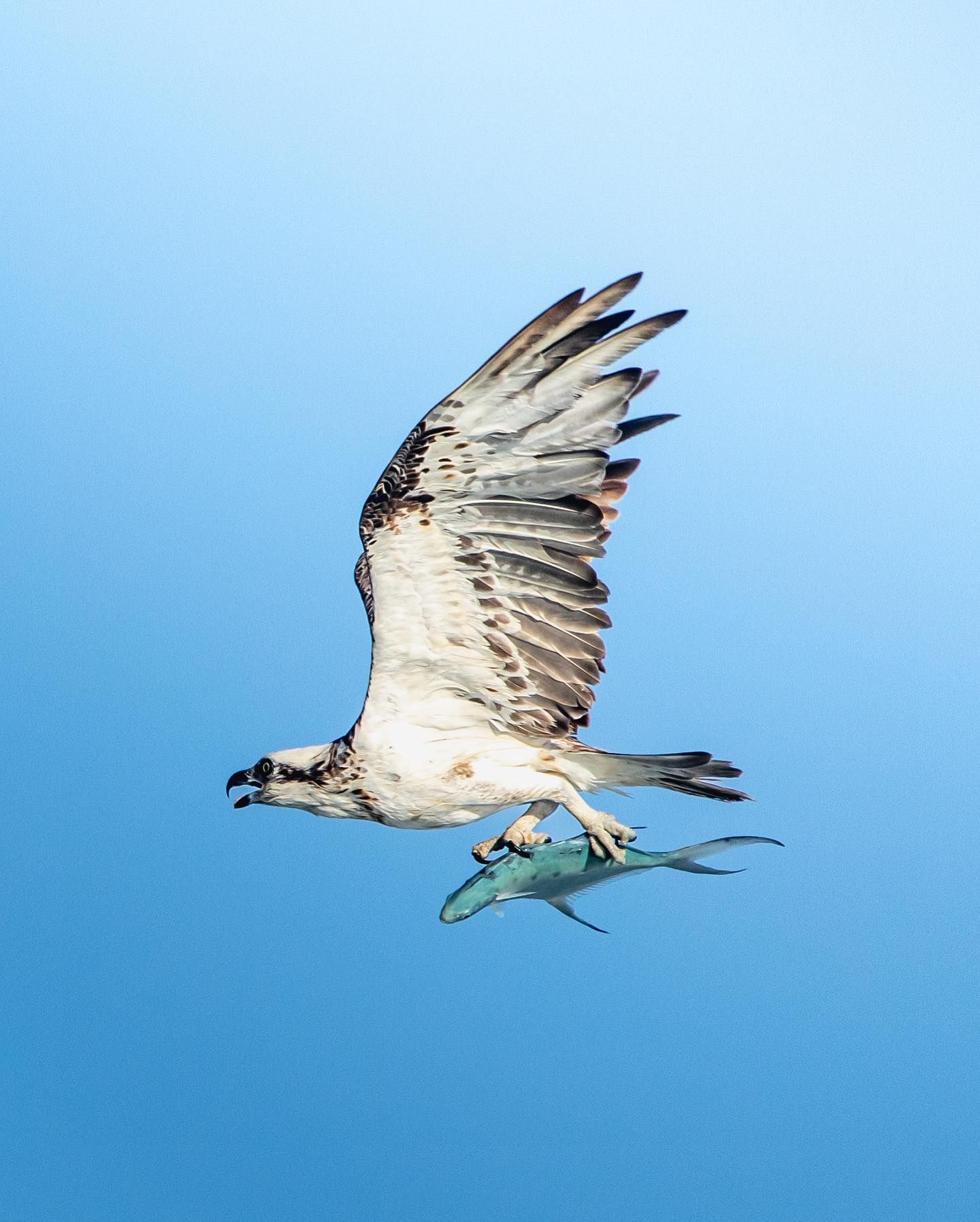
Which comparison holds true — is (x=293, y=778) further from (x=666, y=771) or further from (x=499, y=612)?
(x=666, y=771)

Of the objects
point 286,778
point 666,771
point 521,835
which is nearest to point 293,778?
point 286,778

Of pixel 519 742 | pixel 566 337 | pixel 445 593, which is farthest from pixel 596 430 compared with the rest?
pixel 519 742

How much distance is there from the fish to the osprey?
86mm

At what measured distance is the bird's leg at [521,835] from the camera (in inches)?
312

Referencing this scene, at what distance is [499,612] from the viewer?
7.52m

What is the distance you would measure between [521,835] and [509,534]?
142 cm

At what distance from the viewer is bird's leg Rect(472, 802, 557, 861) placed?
7934mm

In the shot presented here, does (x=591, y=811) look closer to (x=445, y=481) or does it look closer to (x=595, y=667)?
(x=595, y=667)

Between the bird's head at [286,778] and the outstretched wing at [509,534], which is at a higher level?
the outstretched wing at [509,534]

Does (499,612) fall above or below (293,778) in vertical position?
above

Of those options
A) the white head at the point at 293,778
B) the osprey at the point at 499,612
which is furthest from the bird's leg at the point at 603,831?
the white head at the point at 293,778

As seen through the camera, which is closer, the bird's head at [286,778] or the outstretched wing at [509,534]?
the outstretched wing at [509,534]

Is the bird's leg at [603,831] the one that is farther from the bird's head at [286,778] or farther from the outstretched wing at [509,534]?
the bird's head at [286,778]

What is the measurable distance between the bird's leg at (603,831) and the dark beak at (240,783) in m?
1.40
